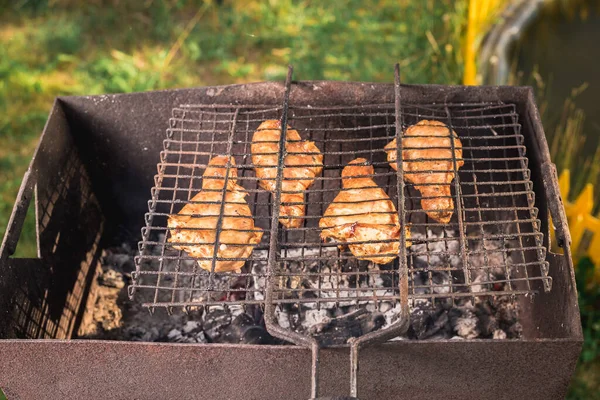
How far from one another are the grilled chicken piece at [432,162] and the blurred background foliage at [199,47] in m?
1.99

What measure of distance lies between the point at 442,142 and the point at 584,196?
4.35 ft

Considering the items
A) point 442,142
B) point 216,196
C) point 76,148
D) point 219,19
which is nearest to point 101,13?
point 219,19

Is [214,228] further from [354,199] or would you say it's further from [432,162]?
[432,162]

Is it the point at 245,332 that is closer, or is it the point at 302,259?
the point at 302,259

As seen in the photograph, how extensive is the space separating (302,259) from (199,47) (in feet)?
14.1

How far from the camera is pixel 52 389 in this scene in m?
2.60

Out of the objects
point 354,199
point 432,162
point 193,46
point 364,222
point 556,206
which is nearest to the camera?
point 556,206

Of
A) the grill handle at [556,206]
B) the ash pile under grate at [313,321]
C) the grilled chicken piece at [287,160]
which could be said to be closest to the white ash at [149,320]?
the ash pile under grate at [313,321]

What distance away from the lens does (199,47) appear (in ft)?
20.1

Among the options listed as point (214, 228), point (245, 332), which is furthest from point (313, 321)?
point (214, 228)

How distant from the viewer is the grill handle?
2.61 m

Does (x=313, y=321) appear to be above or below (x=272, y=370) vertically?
above

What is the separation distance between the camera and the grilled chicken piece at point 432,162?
294cm

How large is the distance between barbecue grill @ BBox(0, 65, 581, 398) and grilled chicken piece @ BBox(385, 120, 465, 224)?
0.08 m
